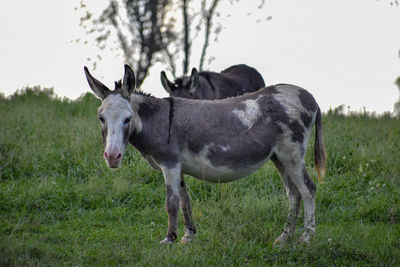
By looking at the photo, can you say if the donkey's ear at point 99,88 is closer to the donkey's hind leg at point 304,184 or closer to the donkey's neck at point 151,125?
the donkey's neck at point 151,125

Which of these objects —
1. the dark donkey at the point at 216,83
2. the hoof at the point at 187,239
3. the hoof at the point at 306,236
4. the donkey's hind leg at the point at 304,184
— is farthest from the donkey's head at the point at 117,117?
the dark donkey at the point at 216,83

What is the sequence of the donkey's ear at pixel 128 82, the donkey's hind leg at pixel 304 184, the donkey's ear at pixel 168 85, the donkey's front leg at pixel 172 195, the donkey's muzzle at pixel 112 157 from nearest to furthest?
the donkey's muzzle at pixel 112 157
the donkey's ear at pixel 128 82
the donkey's front leg at pixel 172 195
the donkey's hind leg at pixel 304 184
the donkey's ear at pixel 168 85

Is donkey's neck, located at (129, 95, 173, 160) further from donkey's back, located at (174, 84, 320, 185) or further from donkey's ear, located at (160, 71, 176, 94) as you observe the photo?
donkey's ear, located at (160, 71, 176, 94)

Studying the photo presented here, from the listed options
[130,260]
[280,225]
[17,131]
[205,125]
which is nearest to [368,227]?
[280,225]

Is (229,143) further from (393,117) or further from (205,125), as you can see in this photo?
(393,117)

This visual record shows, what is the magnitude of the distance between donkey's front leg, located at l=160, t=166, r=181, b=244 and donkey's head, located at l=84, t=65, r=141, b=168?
0.54m

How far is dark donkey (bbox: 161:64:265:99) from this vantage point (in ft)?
31.4

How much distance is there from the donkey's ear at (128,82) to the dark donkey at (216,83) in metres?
3.86

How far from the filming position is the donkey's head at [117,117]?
513cm

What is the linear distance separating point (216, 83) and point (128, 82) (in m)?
5.32

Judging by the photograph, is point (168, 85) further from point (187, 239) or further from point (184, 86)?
point (187, 239)

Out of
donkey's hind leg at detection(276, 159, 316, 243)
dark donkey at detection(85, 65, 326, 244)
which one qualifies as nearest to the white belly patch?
dark donkey at detection(85, 65, 326, 244)

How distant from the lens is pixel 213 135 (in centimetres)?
571

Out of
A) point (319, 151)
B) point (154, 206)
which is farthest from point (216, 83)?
point (319, 151)
